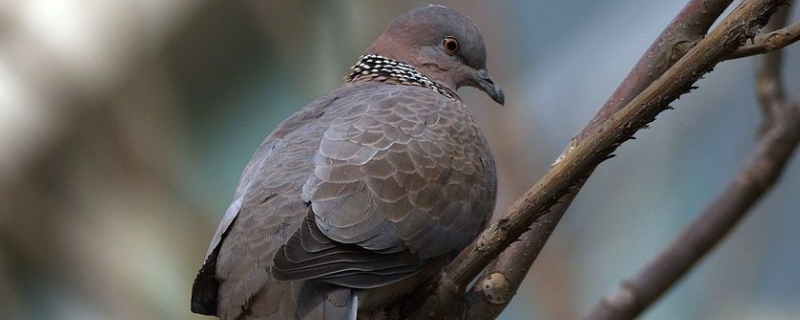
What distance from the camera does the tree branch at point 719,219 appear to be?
11.7 feet

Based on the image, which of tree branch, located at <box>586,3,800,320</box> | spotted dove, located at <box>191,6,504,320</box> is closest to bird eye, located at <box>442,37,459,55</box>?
spotted dove, located at <box>191,6,504,320</box>

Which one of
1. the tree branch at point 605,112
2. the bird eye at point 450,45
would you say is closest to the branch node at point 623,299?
the tree branch at point 605,112

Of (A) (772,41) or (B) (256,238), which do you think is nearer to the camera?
(A) (772,41)

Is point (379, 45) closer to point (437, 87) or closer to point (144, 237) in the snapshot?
point (437, 87)

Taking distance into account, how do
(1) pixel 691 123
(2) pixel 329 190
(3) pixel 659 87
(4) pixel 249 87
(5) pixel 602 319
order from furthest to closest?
(4) pixel 249 87 < (1) pixel 691 123 < (5) pixel 602 319 < (2) pixel 329 190 < (3) pixel 659 87

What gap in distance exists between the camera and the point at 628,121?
2.30 metres

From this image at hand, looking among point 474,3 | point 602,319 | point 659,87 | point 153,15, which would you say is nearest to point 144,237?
point 153,15

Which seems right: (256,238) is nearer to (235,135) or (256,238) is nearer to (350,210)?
(350,210)

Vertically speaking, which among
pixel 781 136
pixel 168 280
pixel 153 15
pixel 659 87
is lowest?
pixel 168 280

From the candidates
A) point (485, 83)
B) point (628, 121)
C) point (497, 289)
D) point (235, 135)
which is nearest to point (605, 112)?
point (497, 289)

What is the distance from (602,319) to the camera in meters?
3.52

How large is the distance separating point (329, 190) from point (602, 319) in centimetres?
119

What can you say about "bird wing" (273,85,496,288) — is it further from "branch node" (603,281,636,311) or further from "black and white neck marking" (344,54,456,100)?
"branch node" (603,281,636,311)

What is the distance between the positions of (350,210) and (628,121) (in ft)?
2.90
